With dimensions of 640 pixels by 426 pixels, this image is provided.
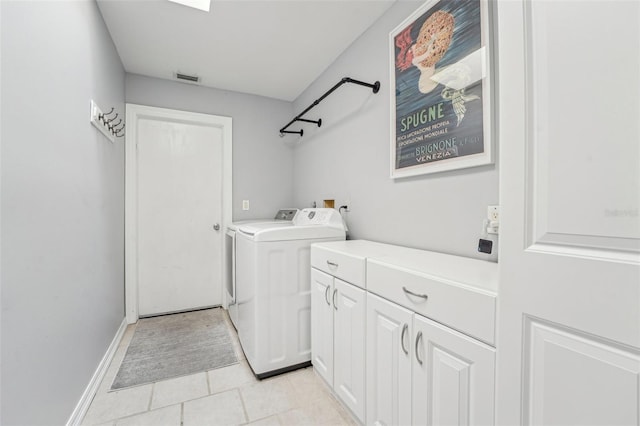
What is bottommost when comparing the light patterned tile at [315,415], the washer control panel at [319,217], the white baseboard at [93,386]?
the light patterned tile at [315,415]

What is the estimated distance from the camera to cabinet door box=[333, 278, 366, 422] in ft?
4.38

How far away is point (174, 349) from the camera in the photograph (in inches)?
87.5

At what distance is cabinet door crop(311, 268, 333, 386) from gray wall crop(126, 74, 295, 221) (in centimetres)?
172

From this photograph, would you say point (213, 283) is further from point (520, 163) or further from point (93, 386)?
point (520, 163)

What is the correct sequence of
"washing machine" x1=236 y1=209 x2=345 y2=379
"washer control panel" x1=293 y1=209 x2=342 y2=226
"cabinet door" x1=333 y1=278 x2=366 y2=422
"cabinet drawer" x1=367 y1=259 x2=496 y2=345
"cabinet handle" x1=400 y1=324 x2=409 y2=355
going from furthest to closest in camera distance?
"washer control panel" x1=293 y1=209 x2=342 y2=226 → "washing machine" x1=236 y1=209 x2=345 y2=379 → "cabinet door" x1=333 y1=278 x2=366 y2=422 → "cabinet handle" x1=400 y1=324 x2=409 y2=355 → "cabinet drawer" x1=367 y1=259 x2=496 y2=345

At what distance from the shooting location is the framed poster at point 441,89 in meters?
1.24

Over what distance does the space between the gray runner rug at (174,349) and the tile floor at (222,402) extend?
4.0 inches

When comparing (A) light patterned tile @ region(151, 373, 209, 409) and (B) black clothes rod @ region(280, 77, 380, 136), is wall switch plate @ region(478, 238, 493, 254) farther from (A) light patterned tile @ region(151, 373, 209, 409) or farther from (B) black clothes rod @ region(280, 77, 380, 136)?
(A) light patterned tile @ region(151, 373, 209, 409)

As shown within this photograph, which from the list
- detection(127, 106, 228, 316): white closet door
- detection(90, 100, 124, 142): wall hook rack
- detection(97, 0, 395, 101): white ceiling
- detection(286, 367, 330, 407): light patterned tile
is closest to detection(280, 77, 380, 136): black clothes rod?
detection(97, 0, 395, 101): white ceiling

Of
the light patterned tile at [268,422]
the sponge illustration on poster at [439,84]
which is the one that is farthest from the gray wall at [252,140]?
the light patterned tile at [268,422]

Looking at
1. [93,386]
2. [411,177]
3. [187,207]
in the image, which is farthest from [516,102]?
[187,207]

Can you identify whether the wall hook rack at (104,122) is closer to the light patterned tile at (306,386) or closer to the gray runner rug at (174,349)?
the gray runner rug at (174,349)

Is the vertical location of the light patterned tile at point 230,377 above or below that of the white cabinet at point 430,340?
below

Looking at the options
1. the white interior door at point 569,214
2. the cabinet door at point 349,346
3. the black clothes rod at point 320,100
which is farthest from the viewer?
the black clothes rod at point 320,100
